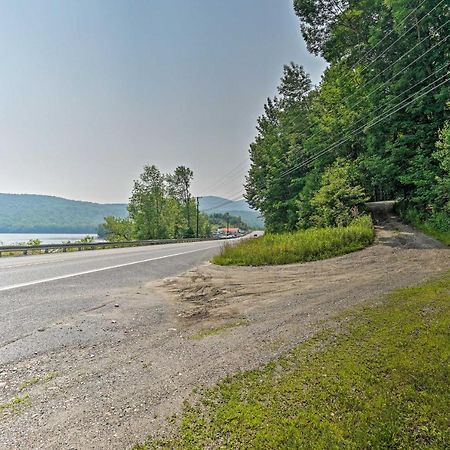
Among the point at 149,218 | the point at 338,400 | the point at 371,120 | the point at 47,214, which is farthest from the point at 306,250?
the point at 47,214

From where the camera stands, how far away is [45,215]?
110 m

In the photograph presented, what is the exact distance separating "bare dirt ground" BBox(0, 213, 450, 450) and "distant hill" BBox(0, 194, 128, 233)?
53120mm

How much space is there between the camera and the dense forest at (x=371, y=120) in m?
14.8

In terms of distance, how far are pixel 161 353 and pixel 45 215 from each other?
126 meters

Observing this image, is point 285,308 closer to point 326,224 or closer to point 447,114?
point 326,224

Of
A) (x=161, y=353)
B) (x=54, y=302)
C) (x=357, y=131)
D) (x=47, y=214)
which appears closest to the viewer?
(x=161, y=353)

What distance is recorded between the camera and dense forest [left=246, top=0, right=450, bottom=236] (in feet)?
48.7

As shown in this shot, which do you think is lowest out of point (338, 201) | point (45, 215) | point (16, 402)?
point (16, 402)

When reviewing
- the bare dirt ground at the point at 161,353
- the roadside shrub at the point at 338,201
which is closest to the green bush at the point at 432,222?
the roadside shrub at the point at 338,201

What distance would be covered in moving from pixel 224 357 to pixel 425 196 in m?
15.8

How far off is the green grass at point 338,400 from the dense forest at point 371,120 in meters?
12.0

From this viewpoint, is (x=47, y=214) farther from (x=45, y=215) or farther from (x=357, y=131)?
(x=357, y=131)

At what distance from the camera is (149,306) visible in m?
5.07

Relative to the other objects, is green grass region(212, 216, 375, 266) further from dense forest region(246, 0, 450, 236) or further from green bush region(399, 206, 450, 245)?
dense forest region(246, 0, 450, 236)
